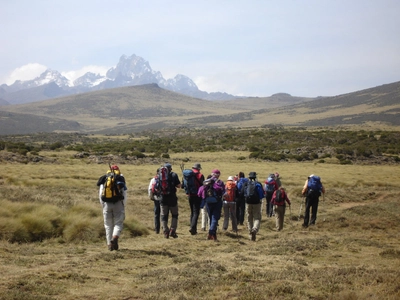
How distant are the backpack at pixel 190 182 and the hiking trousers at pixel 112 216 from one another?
2.72 m

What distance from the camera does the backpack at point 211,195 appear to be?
11.7 m

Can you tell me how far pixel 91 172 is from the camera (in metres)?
31.6

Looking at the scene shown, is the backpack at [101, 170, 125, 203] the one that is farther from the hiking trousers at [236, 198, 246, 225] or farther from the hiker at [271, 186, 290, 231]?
the hiking trousers at [236, 198, 246, 225]

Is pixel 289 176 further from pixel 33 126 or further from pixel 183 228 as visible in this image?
pixel 33 126

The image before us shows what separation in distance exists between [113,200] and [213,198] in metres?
3.28

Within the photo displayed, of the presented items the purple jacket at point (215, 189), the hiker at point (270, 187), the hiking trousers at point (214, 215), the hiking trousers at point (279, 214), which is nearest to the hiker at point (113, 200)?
the purple jacket at point (215, 189)

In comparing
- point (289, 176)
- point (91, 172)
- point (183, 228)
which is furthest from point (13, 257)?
point (289, 176)

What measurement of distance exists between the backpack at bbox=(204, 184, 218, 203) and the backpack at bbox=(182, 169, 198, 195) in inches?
17.6

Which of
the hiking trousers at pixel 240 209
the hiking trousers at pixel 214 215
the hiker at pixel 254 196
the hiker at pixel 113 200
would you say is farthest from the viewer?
the hiking trousers at pixel 240 209

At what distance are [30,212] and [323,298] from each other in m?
8.36

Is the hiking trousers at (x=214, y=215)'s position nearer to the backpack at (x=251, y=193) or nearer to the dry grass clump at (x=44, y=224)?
the backpack at (x=251, y=193)

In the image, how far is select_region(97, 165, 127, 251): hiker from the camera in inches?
367

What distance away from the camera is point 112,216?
378 inches

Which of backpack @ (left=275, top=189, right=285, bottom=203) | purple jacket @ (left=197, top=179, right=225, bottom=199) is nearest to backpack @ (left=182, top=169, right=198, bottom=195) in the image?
purple jacket @ (left=197, top=179, right=225, bottom=199)
